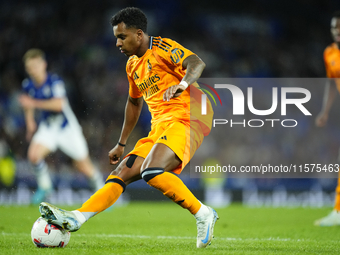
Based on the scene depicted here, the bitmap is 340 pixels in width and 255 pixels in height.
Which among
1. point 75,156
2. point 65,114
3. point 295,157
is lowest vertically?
point 295,157

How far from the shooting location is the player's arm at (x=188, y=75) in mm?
3215

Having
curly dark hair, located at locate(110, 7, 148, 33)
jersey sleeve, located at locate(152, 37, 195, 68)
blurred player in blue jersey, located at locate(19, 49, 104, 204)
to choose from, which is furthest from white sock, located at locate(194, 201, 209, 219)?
blurred player in blue jersey, located at locate(19, 49, 104, 204)

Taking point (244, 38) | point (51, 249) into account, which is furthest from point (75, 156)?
point (244, 38)

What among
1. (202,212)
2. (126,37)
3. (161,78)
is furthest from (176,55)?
(202,212)

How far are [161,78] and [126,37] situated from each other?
46cm

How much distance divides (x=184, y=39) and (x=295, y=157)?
20.9 ft

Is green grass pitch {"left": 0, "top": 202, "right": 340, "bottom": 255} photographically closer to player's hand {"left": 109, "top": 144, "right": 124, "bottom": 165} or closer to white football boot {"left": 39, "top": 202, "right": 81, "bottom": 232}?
white football boot {"left": 39, "top": 202, "right": 81, "bottom": 232}

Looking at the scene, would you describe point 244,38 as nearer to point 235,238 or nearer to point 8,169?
point 8,169

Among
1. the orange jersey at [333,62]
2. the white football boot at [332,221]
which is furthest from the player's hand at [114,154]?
the orange jersey at [333,62]

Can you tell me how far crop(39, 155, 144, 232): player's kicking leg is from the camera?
3322mm

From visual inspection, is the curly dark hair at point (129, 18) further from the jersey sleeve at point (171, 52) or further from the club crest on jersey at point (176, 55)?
the club crest on jersey at point (176, 55)

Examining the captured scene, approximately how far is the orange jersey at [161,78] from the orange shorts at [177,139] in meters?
0.08

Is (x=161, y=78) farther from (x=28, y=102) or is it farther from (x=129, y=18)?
(x=28, y=102)

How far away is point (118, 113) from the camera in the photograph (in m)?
14.4
